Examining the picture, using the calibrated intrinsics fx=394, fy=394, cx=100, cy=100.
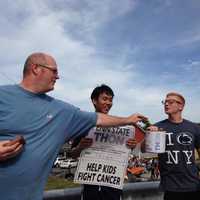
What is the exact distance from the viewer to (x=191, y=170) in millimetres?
5059

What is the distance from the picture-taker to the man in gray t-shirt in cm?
500

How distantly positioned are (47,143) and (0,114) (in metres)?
0.50

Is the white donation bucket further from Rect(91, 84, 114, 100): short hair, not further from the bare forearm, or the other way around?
Rect(91, 84, 114, 100): short hair

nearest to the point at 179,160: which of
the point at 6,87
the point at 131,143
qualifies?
the point at 131,143

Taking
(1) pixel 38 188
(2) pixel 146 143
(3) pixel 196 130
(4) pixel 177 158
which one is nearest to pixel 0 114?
(1) pixel 38 188

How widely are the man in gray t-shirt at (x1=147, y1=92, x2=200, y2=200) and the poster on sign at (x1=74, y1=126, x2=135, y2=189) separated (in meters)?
0.53

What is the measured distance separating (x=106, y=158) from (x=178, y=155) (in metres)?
1.05

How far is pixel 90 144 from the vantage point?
181 inches

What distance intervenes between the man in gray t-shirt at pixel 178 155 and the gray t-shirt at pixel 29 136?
1633 mm

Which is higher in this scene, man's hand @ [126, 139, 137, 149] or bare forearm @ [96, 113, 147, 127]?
bare forearm @ [96, 113, 147, 127]

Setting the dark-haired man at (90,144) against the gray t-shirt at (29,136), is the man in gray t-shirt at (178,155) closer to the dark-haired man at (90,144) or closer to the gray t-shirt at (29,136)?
the dark-haired man at (90,144)

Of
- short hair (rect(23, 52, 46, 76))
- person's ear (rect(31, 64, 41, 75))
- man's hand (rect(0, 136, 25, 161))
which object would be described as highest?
short hair (rect(23, 52, 46, 76))

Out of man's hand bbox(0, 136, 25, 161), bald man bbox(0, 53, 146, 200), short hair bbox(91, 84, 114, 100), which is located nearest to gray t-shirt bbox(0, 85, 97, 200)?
bald man bbox(0, 53, 146, 200)

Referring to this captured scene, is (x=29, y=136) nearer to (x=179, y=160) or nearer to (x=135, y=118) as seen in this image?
(x=135, y=118)
